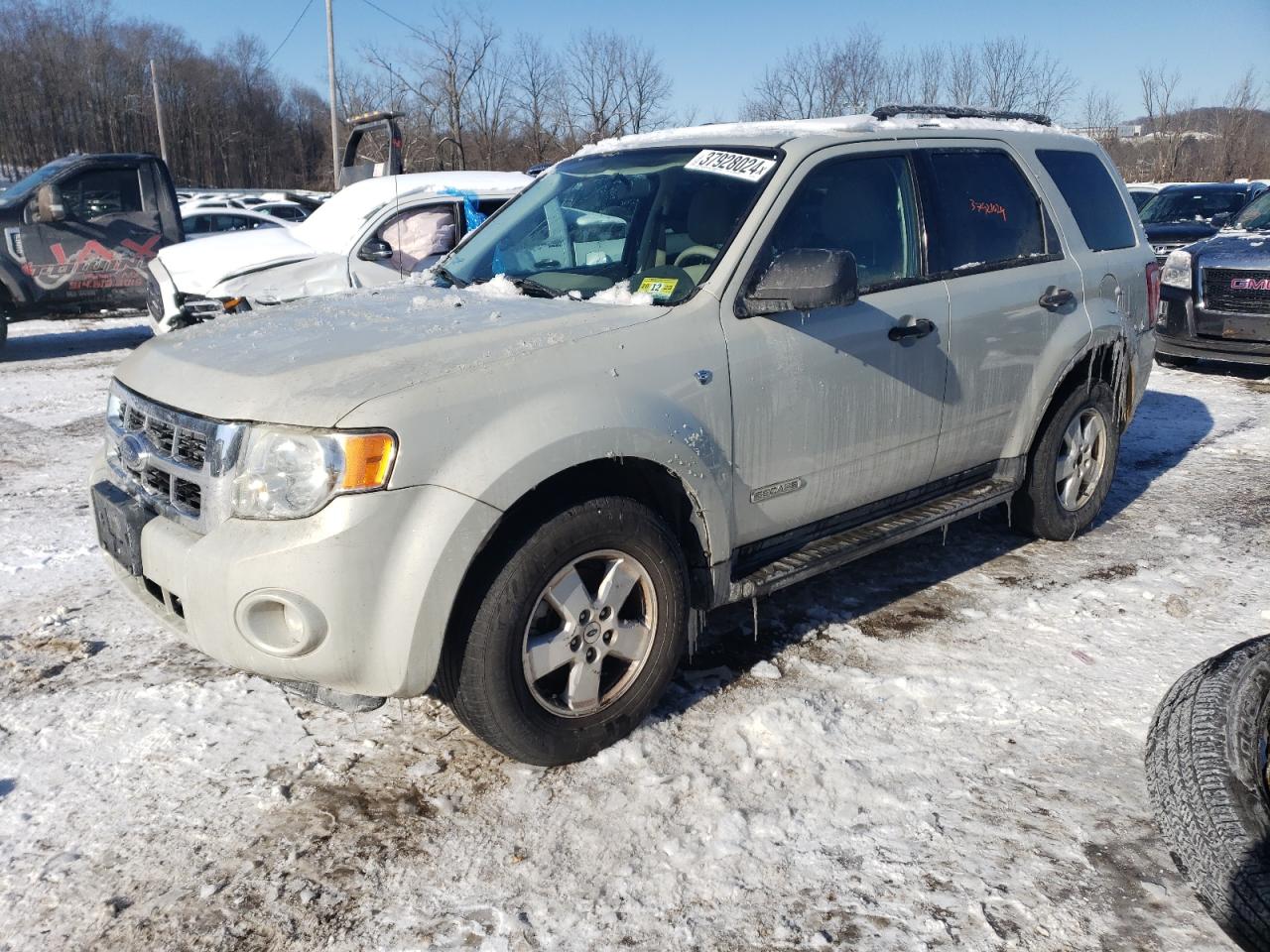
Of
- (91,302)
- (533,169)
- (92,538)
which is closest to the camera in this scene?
(92,538)

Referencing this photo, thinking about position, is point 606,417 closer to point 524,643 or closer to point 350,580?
point 524,643

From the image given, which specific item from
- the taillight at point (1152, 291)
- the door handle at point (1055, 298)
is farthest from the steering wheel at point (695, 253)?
the taillight at point (1152, 291)

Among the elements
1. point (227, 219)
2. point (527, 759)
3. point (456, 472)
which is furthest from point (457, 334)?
point (227, 219)

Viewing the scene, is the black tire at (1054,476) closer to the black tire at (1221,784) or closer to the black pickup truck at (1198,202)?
the black tire at (1221,784)

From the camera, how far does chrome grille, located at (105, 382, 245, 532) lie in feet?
9.12

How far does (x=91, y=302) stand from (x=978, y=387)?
33.3ft

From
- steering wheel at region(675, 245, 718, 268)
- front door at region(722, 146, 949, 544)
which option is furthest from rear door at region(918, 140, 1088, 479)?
steering wheel at region(675, 245, 718, 268)

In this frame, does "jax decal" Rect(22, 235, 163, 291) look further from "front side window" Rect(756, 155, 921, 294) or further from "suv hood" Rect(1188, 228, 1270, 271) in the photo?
"suv hood" Rect(1188, 228, 1270, 271)

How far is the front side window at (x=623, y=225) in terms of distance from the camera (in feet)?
11.9

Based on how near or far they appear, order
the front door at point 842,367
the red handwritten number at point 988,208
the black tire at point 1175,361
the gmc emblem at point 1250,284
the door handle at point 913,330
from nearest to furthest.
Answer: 1. the front door at point 842,367
2. the door handle at point 913,330
3. the red handwritten number at point 988,208
4. the gmc emblem at point 1250,284
5. the black tire at point 1175,361

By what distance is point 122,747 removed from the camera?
3.27 metres

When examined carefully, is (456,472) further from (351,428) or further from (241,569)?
(241,569)

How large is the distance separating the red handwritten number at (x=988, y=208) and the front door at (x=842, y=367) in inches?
16.2

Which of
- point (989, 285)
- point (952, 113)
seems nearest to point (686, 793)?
point (989, 285)
